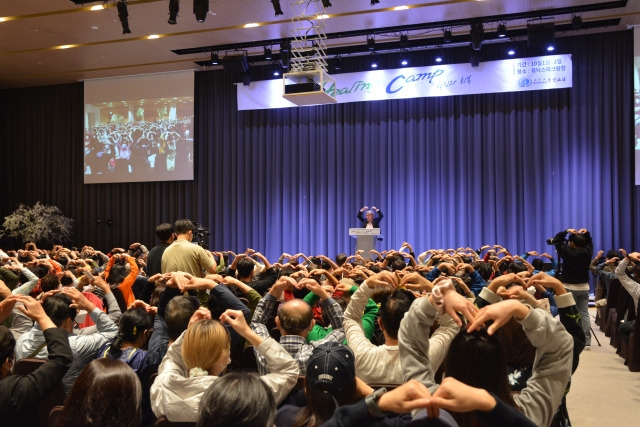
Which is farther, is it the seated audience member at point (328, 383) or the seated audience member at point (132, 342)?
the seated audience member at point (132, 342)

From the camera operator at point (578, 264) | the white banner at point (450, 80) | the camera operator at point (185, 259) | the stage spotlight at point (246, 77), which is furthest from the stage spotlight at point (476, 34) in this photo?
the camera operator at point (185, 259)

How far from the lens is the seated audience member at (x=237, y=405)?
4.88 feet

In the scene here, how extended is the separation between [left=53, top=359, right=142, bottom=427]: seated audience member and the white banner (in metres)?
9.87

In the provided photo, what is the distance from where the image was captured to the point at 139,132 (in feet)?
47.5

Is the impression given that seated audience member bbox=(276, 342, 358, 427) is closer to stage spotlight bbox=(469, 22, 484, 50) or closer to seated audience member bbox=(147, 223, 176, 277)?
seated audience member bbox=(147, 223, 176, 277)

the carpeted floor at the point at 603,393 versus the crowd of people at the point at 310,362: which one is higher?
the crowd of people at the point at 310,362

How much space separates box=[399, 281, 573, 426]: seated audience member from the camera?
1.65 metres

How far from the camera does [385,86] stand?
1285 cm

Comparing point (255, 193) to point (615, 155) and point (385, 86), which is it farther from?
point (615, 155)

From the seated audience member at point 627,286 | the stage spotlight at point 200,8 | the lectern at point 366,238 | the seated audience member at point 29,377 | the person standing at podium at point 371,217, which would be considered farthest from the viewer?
the person standing at podium at point 371,217

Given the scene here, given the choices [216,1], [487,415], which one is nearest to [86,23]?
[216,1]

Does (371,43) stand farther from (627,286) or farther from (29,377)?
(29,377)

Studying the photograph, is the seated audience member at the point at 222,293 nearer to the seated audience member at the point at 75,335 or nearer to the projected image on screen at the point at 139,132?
the seated audience member at the point at 75,335

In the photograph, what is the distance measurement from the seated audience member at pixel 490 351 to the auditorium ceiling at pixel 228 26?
Answer: 9121 millimetres
